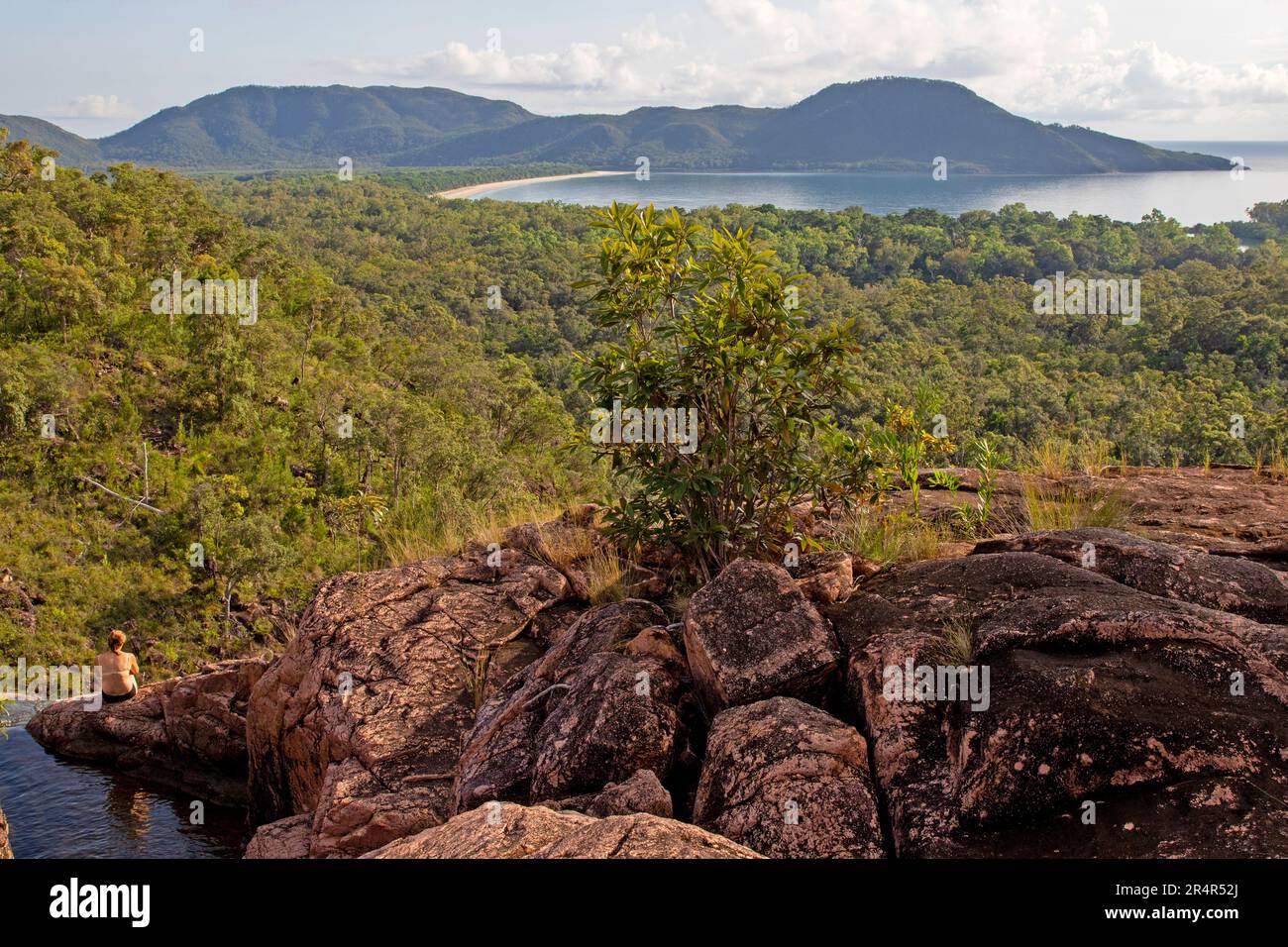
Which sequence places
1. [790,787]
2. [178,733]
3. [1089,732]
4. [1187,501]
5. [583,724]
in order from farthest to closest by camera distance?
[178,733] → [1187,501] → [583,724] → [790,787] → [1089,732]

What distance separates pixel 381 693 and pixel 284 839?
1.00 metres

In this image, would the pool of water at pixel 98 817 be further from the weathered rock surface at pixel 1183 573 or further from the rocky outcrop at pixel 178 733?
the weathered rock surface at pixel 1183 573

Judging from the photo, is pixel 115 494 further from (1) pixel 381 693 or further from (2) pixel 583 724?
(2) pixel 583 724

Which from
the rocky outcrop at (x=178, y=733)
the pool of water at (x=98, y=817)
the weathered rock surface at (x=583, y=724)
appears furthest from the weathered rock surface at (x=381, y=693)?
the rocky outcrop at (x=178, y=733)

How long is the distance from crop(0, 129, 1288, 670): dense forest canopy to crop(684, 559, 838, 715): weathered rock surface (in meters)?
1.83

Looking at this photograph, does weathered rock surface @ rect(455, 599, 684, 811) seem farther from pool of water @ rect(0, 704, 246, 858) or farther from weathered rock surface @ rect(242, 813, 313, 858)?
pool of water @ rect(0, 704, 246, 858)

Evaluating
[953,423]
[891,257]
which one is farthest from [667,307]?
[891,257]

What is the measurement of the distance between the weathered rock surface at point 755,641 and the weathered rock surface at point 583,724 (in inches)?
10.1

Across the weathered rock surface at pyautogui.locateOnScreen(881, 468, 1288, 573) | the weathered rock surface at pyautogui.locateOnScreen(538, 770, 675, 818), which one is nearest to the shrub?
the weathered rock surface at pyautogui.locateOnScreen(881, 468, 1288, 573)

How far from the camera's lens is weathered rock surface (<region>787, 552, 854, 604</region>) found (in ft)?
17.6

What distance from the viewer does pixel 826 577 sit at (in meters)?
5.45

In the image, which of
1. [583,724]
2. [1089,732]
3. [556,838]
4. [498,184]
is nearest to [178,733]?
[583,724]
